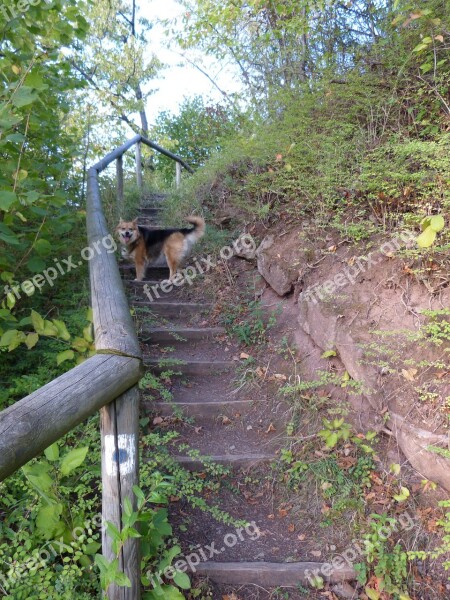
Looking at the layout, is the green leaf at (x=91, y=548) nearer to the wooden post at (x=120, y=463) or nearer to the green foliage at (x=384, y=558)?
the wooden post at (x=120, y=463)

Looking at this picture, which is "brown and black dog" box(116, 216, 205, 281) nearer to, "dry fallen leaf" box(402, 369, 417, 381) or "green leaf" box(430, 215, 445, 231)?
"dry fallen leaf" box(402, 369, 417, 381)

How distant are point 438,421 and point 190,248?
3.91 m

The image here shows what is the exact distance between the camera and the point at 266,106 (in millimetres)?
6570

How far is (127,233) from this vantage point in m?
5.78

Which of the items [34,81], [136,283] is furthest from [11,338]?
[136,283]

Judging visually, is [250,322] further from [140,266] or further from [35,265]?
[35,265]

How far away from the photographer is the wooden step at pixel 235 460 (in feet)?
10.1

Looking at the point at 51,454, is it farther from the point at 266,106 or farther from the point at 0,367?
the point at 266,106

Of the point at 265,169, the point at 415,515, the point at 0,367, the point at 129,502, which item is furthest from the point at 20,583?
the point at 265,169

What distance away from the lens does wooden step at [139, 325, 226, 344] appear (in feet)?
14.3

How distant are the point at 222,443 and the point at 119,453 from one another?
68.0 inches

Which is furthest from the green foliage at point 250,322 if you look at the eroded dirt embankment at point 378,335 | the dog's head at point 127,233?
the dog's head at point 127,233

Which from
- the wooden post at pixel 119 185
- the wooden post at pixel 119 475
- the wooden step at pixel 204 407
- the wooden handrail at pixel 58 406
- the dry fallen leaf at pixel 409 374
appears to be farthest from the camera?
the wooden post at pixel 119 185

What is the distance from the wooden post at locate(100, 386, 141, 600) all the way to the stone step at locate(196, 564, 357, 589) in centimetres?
73
